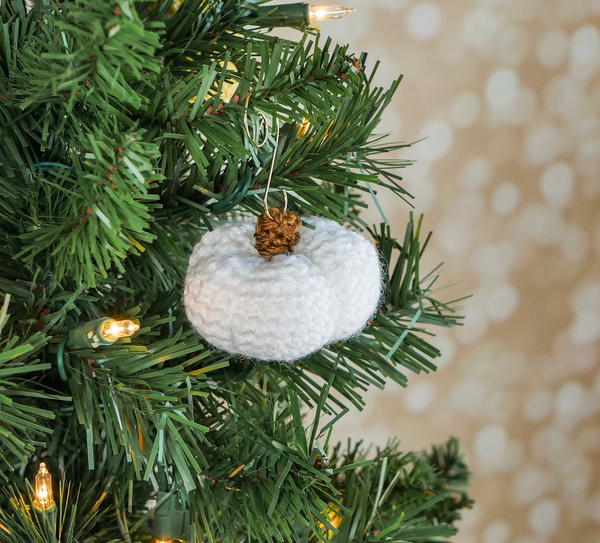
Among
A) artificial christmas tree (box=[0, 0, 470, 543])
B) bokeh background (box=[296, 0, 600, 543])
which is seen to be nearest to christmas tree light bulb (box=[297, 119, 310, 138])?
artificial christmas tree (box=[0, 0, 470, 543])

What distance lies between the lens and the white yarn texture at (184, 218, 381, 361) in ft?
0.96

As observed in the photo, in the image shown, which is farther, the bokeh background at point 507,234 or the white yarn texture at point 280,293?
the bokeh background at point 507,234

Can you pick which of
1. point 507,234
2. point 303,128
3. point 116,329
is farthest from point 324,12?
point 507,234

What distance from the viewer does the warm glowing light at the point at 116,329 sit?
0.95 feet

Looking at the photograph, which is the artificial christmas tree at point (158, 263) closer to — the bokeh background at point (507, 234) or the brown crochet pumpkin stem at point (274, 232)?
the brown crochet pumpkin stem at point (274, 232)

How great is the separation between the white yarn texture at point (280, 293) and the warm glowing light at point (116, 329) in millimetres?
27

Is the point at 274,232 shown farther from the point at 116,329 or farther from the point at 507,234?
the point at 507,234

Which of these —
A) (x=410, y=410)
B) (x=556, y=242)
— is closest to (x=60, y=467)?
(x=410, y=410)

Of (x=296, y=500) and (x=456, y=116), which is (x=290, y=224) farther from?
(x=456, y=116)

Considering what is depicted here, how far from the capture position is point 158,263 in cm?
35

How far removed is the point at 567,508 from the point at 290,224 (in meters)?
0.90

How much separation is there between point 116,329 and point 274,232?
0.08m

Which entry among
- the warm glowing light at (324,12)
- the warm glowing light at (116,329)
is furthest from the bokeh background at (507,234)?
the warm glowing light at (116,329)

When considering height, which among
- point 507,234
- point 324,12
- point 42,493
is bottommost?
point 42,493
